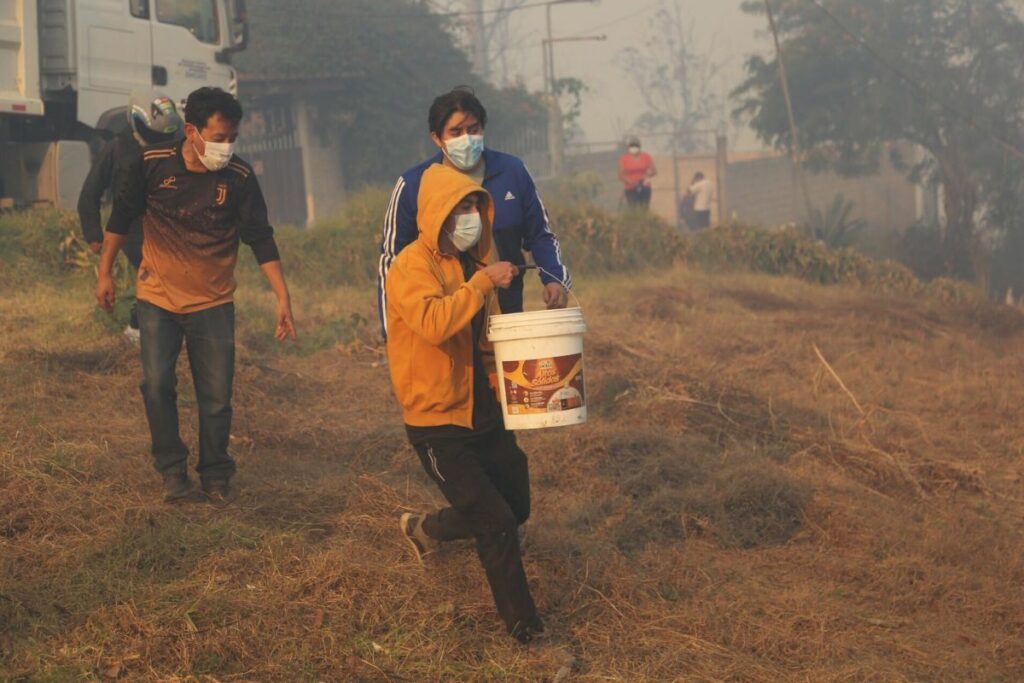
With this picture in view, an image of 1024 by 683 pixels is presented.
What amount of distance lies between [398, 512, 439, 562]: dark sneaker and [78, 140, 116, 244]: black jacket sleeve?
2.71m

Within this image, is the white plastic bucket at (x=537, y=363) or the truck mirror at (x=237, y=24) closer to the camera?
the white plastic bucket at (x=537, y=363)

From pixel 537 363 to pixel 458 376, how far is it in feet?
0.94

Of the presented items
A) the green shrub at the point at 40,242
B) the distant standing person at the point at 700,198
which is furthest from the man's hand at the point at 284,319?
the distant standing person at the point at 700,198

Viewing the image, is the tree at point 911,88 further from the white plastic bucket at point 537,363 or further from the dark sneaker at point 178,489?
the white plastic bucket at point 537,363

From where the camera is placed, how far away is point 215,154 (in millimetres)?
5199

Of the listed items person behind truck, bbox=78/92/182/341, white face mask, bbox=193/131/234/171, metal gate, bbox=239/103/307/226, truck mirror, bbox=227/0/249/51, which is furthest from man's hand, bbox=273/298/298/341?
metal gate, bbox=239/103/307/226

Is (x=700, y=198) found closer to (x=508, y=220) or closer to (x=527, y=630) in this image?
(x=508, y=220)

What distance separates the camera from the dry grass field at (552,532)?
4.25m

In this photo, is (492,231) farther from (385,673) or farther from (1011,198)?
(1011,198)

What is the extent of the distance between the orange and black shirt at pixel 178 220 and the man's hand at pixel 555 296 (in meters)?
1.43

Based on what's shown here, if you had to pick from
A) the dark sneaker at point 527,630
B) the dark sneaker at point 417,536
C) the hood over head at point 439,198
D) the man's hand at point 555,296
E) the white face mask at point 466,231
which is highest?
the hood over head at point 439,198

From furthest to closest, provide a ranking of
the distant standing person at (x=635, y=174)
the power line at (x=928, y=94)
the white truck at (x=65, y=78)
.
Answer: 1. the power line at (x=928, y=94)
2. the distant standing person at (x=635, y=174)
3. the white truck at (x=65, y=78)

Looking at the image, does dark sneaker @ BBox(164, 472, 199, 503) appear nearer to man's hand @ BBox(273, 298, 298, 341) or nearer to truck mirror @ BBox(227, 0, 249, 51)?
man's hand @ BBox(273, 298, 298, 341)

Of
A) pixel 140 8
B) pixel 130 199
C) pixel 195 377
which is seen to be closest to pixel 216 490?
pixel 195 377
